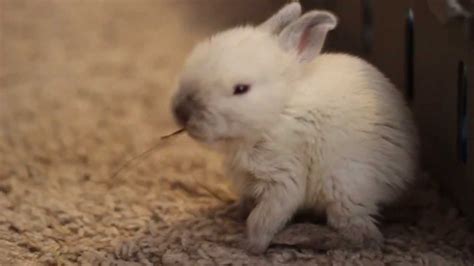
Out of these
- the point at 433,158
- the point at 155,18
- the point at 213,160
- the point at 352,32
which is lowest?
the point at 433,158

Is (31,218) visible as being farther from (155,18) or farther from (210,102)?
(155,18)

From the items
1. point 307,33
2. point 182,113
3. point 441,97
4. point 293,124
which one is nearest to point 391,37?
point 441,97

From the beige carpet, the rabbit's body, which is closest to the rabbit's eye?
the rabbit's body

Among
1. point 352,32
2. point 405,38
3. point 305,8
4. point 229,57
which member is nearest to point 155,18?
point 305,8

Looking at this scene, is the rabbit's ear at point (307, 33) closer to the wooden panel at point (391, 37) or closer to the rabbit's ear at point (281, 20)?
the rabbit's ear at point (281, 20)

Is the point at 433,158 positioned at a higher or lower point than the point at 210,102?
lower

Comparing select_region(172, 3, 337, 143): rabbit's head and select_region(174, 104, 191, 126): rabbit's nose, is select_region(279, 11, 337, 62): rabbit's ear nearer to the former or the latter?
select_region(172, 3, 337, 143): rabbit's head

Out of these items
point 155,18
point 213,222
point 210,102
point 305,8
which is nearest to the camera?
point 210,102

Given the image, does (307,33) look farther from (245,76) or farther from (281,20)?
(245,76)
